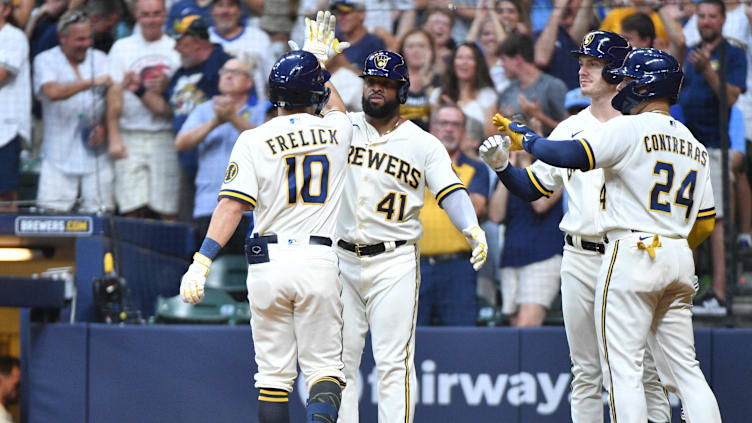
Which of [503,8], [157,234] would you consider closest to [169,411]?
[157,234]

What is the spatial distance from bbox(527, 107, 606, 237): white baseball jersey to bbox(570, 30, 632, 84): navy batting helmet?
0.25m

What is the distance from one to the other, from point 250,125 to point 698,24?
10.4 feet

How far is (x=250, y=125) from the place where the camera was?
6.73 m

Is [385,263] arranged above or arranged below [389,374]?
above

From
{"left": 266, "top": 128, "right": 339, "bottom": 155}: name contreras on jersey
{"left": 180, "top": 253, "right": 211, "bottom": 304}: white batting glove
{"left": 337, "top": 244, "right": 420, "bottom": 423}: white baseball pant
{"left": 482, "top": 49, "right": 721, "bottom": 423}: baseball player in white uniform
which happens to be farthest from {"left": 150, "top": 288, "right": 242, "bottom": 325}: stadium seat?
{"left": 482, "top": 49, "right": 721, "bottom": 423}: baseball player in white uniform

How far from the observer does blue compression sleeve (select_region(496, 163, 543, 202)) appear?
465cm

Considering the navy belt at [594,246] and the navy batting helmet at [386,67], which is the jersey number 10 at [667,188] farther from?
the navy batting helmet at [386,67]

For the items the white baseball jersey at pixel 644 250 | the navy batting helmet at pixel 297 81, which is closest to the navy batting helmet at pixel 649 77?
the white baseball jersey at pixel 644 250

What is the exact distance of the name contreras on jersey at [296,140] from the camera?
416 centimetres

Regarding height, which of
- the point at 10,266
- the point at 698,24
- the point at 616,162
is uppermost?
the point at 698,24

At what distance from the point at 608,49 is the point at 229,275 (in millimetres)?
3142

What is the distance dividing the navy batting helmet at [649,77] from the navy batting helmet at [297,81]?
1400 mm

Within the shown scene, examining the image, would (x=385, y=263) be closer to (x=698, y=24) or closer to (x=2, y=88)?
(x=698, y=24)

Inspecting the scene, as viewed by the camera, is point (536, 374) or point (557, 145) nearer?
point (557, 145)
